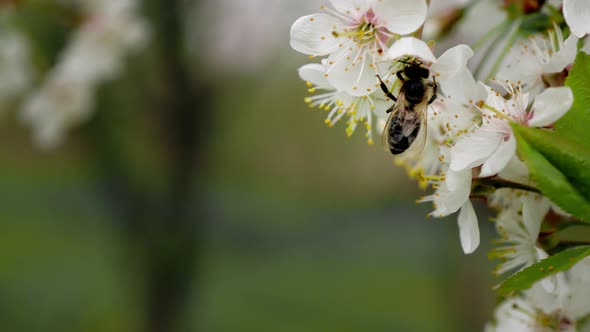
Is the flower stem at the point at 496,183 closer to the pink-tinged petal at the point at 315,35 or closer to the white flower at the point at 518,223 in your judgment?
the white flower at the point at 518,223

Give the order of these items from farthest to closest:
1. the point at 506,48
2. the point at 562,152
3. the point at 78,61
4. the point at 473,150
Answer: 1. the point at 78,61
2. the point at 506,48
3. the point at 473,150
4. the point at 562,152

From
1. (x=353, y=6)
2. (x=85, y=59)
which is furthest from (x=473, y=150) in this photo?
(x=85, y=59)

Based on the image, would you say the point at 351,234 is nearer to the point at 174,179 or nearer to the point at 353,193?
the point at 353,193

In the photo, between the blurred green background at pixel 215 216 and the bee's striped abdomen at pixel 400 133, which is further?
the blurred green background at pixel 215 216

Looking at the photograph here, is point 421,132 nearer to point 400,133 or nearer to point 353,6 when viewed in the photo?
point 400,133

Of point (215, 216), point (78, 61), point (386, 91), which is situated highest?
point (78, 61)

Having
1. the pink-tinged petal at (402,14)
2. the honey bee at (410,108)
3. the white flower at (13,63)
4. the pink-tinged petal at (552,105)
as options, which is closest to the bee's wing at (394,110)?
the honey bee at (410,108)

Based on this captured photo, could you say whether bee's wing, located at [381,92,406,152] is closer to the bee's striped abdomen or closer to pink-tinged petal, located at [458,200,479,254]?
the bee's striped abdomen
